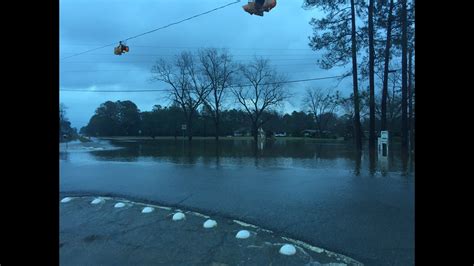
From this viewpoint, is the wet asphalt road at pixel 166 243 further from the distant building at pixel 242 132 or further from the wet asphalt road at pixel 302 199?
the distant building at pixel 242 132

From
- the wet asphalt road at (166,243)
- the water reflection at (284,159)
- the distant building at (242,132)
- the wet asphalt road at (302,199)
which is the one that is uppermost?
the distant building at (242,132)

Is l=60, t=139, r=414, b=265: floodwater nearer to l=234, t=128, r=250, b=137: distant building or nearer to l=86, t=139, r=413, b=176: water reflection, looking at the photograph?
l=86, t=139, r=413, b=176: water reflection

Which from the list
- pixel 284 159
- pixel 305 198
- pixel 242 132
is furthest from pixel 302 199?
pixel 242 132

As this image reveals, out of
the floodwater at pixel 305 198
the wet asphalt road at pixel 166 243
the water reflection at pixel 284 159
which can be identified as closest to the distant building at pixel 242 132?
the water reflection at pixel 284 159

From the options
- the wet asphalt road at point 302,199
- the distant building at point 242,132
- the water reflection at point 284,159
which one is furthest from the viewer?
the distant building at point 242,132

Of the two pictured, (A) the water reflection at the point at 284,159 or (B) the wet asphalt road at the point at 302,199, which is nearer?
(B) the wet asphalt road at the point at 302,199

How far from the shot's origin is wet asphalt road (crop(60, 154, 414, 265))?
510cm

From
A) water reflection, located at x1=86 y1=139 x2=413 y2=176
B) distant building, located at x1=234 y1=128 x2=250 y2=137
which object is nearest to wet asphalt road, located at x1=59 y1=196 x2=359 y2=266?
water reflection, located at x1=86 y1=139 x2=413 y2=176

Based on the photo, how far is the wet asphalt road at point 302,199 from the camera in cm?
510

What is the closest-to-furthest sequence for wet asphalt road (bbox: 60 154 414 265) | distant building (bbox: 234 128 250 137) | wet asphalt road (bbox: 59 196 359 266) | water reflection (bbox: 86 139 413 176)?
wet asphalt road (bbox: 59 196 359 266)
wet asphalt road (bbox: 60 154 414 265)
water reflection (bbox: 86 139 413 176)
distant building (bbox: 234 128 250 137)

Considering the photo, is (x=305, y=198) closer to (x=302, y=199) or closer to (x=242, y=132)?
(x=302, y=199)

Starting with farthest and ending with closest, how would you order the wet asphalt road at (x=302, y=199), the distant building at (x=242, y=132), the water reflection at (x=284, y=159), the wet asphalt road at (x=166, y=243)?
the distant building at (x=242, y=132) < the water reflection at (x=284, y=159) < the wet asphalt road at (x=302, y=199) < the wet asphalt road at (x=166, y=243)

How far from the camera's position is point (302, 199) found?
26.3 feet
